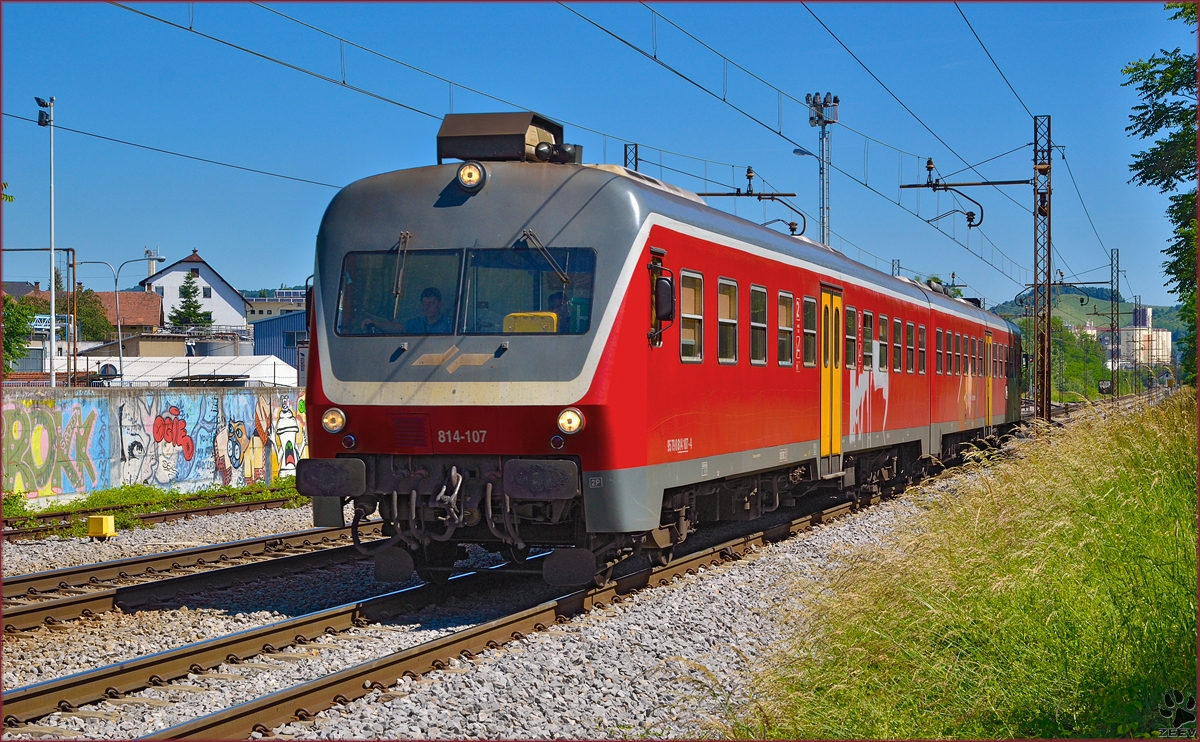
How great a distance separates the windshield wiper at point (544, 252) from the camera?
31.5 feet

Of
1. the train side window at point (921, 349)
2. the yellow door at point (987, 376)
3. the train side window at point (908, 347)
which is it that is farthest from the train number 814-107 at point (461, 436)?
the yellow door at point (987, 376)

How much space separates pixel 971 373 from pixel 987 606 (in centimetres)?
1956

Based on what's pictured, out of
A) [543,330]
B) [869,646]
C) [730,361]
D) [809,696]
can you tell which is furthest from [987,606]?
[730,361]

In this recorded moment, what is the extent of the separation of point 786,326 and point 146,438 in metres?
12.7

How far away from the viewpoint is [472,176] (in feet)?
32.7

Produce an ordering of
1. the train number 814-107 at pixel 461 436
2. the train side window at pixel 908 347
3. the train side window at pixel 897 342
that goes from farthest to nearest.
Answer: the train side window at pixel 908 347, the train side window at pixel 897 342, the train number 814-107 at pixel 461 436

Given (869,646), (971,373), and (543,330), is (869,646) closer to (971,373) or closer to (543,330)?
(543,330)

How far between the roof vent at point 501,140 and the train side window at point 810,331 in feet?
15.1

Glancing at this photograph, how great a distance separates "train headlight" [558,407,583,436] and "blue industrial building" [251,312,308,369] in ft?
230

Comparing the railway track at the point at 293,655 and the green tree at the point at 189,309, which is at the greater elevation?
the green tree at the point at 189,309

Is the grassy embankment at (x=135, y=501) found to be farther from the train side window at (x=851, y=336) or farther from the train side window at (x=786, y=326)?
the train side window at (x=851, y=336)

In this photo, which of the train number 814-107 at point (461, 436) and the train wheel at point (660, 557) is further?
the train wheel at point (660, 557)

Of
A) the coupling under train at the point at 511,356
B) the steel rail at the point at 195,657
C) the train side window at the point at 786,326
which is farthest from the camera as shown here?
the train side window at the point at 786,326

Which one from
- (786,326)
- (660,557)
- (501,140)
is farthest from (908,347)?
(501,140)
